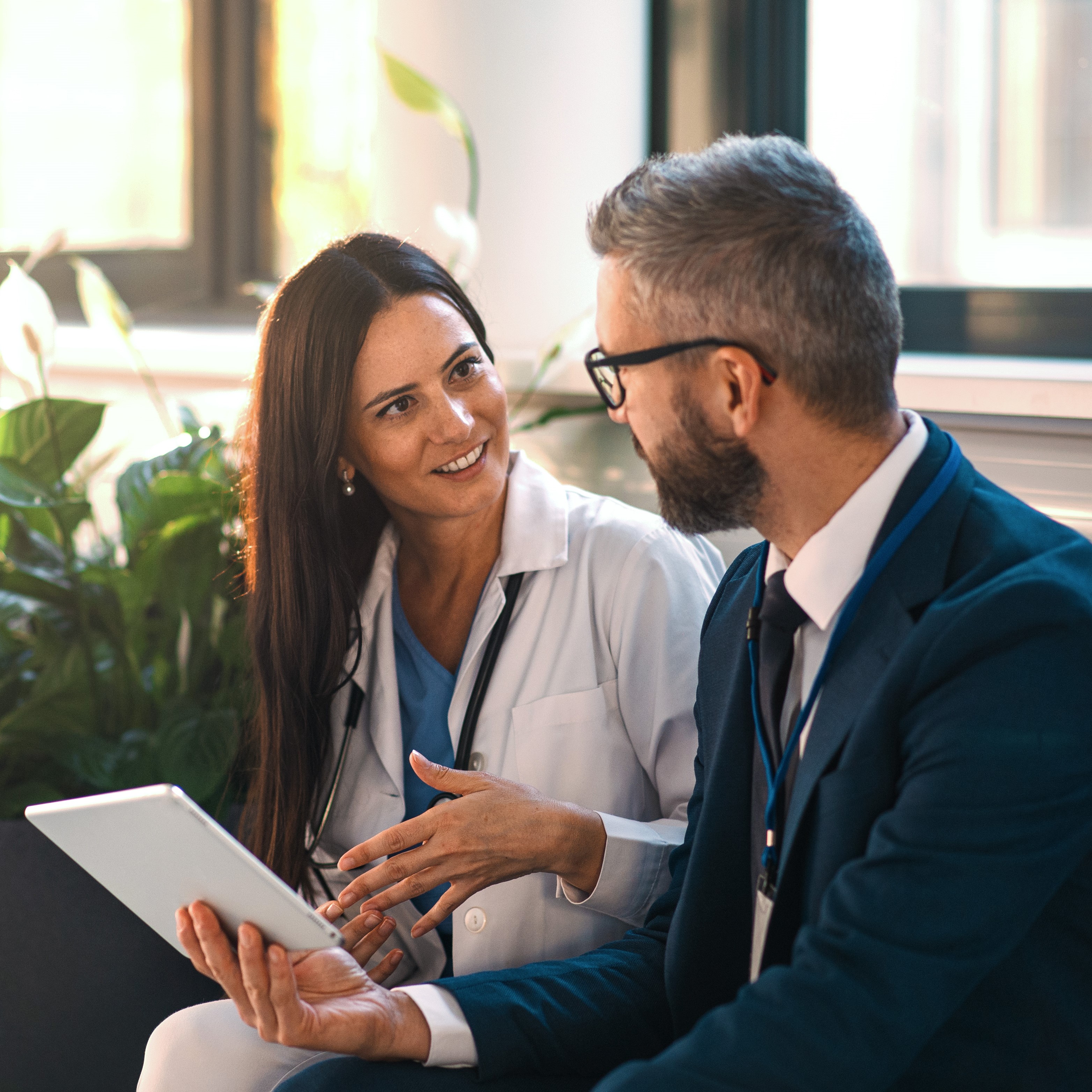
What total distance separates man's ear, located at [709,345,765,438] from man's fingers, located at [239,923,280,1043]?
65cm

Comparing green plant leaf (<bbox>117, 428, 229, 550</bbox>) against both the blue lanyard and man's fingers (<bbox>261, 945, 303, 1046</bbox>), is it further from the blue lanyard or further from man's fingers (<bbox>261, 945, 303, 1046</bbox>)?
the blue lanyard

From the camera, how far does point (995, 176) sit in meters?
2.11

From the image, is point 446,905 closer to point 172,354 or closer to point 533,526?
point 533,526

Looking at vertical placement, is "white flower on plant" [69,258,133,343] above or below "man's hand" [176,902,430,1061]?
above

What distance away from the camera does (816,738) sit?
991mm

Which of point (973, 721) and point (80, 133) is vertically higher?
point (80, 133)

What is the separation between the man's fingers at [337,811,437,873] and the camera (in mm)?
1239

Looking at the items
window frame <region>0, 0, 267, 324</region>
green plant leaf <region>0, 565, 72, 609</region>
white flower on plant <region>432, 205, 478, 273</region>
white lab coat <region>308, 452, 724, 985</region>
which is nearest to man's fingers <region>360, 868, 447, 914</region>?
white lab coat <region>308, 452, 724, 985</region>

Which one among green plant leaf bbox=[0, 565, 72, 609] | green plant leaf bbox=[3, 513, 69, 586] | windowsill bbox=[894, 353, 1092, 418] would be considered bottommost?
green plant leaf bbox=[0, 565, 72, 609]

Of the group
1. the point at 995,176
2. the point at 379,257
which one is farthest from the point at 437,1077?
the point at 995,176

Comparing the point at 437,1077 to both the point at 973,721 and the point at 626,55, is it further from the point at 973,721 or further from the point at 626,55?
the point at 626,55

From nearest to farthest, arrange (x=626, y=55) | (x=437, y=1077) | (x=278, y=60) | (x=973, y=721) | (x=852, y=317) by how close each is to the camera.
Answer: (x=973, y=721)
(x=852, y=317)
(x=437, y=1077)
(x=626, y=55)
(x=278, y=60)

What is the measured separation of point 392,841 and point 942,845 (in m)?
0.60

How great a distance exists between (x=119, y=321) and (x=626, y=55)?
1.12m
